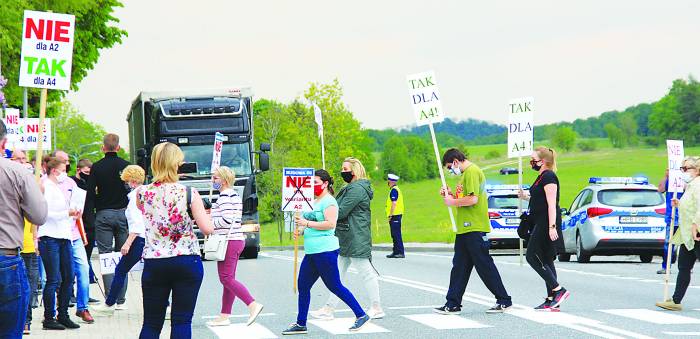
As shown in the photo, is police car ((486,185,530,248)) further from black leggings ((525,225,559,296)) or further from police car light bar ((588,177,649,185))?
black leggings ((525,225,559,296))

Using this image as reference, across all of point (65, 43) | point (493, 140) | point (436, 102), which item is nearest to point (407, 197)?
point (493, 140)

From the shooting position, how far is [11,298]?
24.2 ft

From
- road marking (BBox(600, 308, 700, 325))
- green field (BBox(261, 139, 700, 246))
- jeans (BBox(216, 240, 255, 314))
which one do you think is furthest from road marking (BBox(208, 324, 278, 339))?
green field (BBox(261, 139, 700, 246))

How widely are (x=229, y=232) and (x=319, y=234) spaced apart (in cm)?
109

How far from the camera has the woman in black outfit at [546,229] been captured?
13.4 metres

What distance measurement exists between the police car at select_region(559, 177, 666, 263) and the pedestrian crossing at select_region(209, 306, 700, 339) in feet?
35.6

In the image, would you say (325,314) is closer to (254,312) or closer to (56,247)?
(254,312)

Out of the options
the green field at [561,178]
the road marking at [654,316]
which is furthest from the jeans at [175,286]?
the green field at [561,178]

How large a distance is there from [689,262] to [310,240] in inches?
182

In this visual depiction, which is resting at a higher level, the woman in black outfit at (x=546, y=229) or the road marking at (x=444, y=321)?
the woman in black outfit at (x=546, y=229)

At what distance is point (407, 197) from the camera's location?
4902 inches

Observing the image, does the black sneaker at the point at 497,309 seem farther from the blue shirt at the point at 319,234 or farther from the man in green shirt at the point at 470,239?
the blue shirt at the point at 319,234

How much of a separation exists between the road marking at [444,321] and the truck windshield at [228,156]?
14659 mm

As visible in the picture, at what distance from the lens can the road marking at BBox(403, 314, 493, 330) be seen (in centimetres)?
1196
